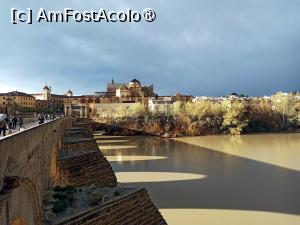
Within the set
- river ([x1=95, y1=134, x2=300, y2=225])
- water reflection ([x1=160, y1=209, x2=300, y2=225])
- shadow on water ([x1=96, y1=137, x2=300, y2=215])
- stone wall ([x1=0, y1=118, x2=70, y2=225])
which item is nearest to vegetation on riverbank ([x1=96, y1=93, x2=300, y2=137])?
river ([x1=95, y1=134, x2=300, y2=225])

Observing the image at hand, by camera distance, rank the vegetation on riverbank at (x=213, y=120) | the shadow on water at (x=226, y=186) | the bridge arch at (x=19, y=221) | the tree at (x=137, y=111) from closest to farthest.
Answer: the bridge arch at (x=19, y=221), the shadow on water at (x=226, y=186), the vegetation on riverbank at (x=213, y=120), the tree at (x=137, y=111)

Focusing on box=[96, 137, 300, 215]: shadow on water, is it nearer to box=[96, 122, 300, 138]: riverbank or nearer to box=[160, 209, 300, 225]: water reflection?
box=[160, 209, 300, 225]: water reflection

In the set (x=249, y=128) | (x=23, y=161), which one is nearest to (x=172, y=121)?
(x=249, y=128)

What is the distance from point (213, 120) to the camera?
70688 millimetres

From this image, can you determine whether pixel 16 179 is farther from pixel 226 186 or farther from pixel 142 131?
pixel 142 131

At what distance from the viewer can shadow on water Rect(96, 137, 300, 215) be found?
17.6 meters

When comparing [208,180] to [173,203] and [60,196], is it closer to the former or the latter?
[173,203]

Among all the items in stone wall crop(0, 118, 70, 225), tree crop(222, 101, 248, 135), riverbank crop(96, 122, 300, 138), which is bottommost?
riverbank crop(96, 122, 300, 138)

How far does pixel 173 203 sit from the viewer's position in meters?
17.9

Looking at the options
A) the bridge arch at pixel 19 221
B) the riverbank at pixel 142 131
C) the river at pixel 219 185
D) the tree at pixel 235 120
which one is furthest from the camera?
the tree at pixel 235 120

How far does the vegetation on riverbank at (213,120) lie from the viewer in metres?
68.8

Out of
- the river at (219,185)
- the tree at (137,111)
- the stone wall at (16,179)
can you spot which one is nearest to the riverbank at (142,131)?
the tree at (137,111)

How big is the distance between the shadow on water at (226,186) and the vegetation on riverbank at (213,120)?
3612 centimetres

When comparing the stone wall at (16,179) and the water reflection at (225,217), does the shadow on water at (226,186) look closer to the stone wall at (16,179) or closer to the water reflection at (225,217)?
the water reflection at (225,217)
